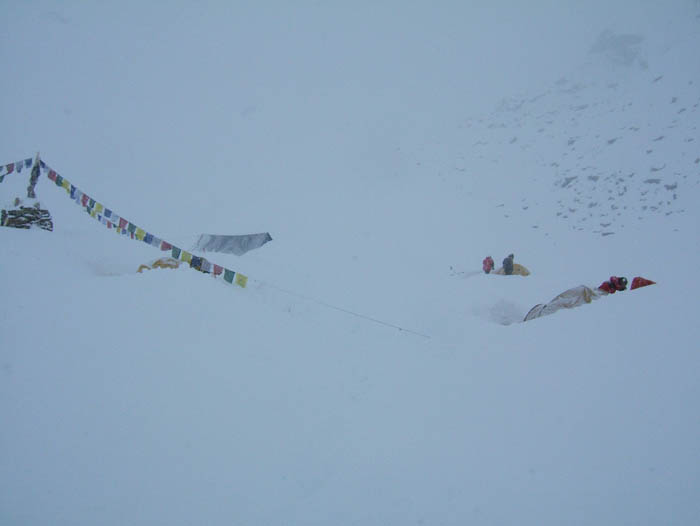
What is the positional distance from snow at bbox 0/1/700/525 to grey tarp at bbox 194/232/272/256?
0.79 m

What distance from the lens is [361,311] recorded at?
425 inches

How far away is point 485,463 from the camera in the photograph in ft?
14.8

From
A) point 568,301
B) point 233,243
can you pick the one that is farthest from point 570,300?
point 233,243

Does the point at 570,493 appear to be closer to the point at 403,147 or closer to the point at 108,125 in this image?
the point at 403,147

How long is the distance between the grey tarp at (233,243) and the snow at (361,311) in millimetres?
787

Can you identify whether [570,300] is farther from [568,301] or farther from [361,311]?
[361,311]

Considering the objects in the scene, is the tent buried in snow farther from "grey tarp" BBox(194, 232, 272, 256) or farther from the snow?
"grey tarp" BBox(194, 232, 272, 256)

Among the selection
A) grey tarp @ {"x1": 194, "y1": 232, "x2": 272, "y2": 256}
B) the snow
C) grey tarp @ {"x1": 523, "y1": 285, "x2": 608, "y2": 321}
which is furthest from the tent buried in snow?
grey tarp @ {"x1": 194, "y1": 232, "x2": 272, "y2": 256}

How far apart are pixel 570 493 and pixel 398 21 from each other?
71.7m

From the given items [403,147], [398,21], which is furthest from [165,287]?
[398,21]

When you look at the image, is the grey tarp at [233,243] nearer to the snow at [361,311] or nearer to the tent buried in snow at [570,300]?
the snow at [361,311]

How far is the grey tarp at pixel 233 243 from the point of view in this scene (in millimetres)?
19141

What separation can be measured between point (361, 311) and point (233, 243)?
10912 millimetres

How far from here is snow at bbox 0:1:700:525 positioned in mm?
4105
